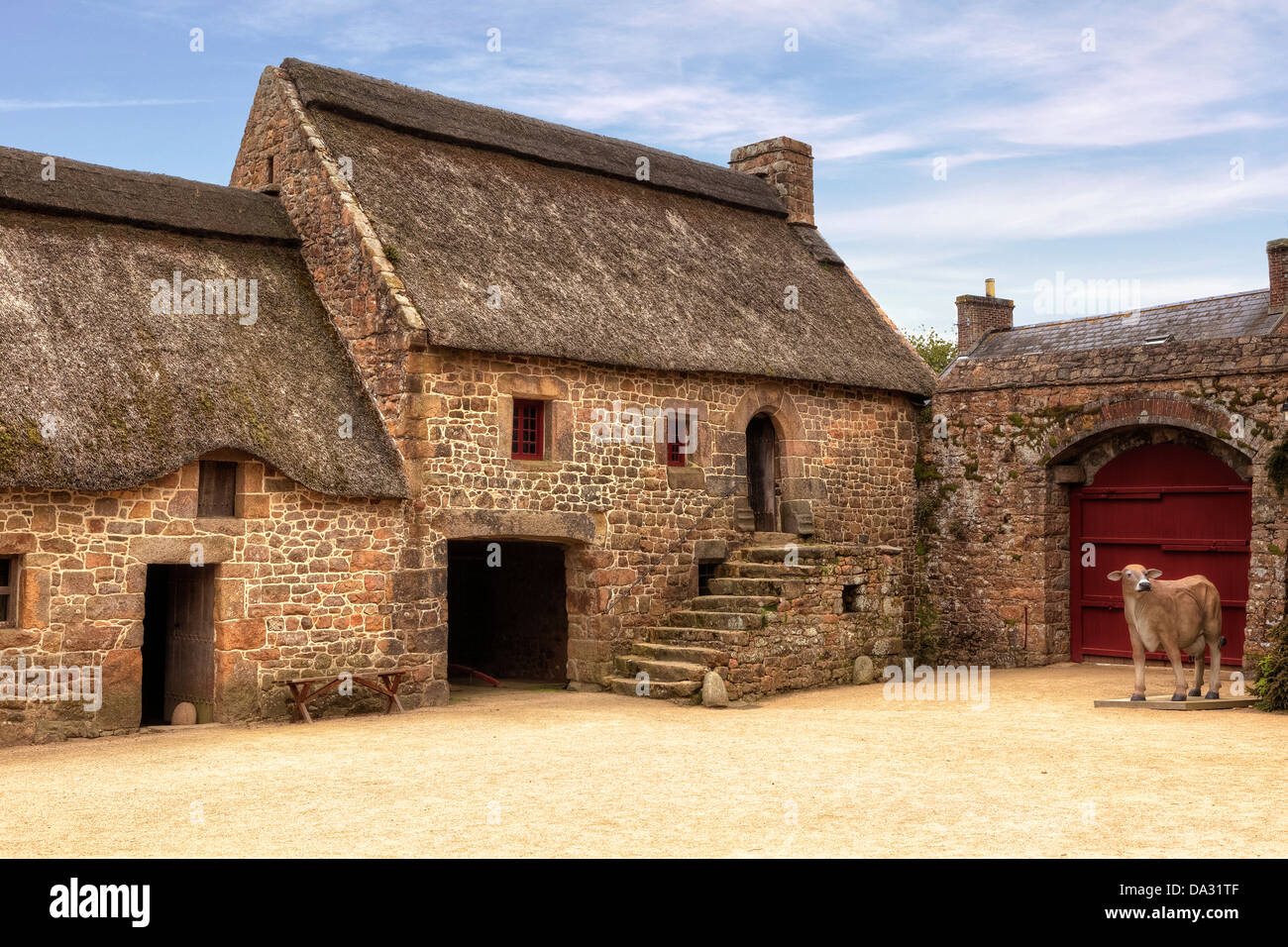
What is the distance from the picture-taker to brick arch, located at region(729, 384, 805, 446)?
56.0ft

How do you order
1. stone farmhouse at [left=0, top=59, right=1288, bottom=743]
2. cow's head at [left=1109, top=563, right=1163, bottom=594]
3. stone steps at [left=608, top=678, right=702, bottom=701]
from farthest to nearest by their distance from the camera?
stone steps at [left=608, top=678, right=702, bottom=701] < cow's head at [left=1109, top=563, right=1163, bottom=594] < stone farmhouse at [left=0, top=59, right=1288, bottom=743]

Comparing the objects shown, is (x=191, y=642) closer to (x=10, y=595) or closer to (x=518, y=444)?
(x=10, y=595)

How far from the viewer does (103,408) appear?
12.0 meters

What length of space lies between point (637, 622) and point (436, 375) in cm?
396

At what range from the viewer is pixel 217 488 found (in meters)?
12.9

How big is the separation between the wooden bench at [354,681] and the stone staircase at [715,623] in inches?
106

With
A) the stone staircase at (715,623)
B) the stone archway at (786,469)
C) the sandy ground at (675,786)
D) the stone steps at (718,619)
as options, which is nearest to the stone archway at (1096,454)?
the stone archway at (786,469)

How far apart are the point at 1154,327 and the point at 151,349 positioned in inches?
852

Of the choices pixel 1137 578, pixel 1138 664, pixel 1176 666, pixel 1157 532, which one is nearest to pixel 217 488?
pixel 1137 578

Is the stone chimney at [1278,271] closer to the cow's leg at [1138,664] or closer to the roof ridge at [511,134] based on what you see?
the roof ridge at [511,134]

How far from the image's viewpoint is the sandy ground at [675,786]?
749 cm

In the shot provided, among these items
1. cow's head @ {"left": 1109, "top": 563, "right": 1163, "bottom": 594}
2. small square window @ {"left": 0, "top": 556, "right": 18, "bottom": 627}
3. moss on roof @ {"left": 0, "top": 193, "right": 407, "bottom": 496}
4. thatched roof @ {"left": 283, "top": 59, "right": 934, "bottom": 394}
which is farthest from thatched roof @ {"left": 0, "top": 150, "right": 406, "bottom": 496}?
cow's head @ {"left": 1109, "top": 563, "right": 1163, "bottom": 594}

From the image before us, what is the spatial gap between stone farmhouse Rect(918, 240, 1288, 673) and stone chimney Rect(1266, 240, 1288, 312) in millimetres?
10418

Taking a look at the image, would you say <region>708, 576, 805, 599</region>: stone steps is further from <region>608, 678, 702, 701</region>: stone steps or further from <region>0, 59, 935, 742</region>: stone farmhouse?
<region>608, 678, 702, 701</region>: stone steps
